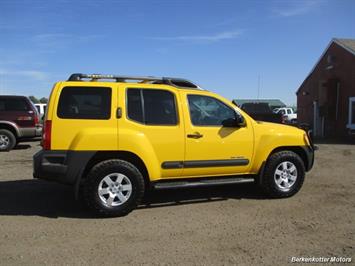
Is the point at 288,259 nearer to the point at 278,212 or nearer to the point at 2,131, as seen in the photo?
the point at 278,212

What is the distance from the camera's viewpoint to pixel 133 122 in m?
Answer: 6.19

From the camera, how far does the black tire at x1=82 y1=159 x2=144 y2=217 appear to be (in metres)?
5.93

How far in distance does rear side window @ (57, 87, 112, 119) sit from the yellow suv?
0.01 metres

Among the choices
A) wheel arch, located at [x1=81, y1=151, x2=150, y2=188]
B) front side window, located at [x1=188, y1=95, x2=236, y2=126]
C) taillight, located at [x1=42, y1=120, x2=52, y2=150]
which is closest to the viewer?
taillight, located at [x1=42, y1=120, x2=52, y2=150]

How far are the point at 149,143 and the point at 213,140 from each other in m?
1.10

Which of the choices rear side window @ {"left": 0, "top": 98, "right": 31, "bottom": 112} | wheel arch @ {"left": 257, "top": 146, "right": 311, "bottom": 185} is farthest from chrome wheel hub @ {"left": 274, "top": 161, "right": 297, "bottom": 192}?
rear side window @ {"left": 0, "top": 98, "right": 31, "bottom": 112}

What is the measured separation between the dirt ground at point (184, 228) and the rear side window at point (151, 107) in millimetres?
1417

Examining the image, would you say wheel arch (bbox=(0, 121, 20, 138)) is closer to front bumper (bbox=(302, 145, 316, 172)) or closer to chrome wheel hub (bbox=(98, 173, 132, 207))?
chrome wheel hub (bbox=(98, 173, 132, 207))

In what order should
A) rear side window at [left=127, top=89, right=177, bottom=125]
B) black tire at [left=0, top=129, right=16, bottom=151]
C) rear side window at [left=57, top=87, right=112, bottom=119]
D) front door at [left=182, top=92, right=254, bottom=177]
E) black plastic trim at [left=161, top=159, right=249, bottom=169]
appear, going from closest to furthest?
1. rear side window at [left=57, top=87, right=112, bottom=119]
2. rear side window at [left=127, top=89, right=177, bottom=125]
3. black plastic trim at [left=161, top=159, right=249, bottom=169]
4. front door at [left=182, top=92, right=254, bottom=177]
5. black tire at [left=0, top=129, right=16, bottom=151]

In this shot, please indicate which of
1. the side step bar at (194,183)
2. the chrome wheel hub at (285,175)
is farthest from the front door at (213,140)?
the chrome wheel hub at (285,175)

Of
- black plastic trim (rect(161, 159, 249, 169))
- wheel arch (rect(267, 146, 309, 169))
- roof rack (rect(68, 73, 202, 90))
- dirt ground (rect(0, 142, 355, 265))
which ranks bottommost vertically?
dirt ground (rect(0, 142, 355, 265))

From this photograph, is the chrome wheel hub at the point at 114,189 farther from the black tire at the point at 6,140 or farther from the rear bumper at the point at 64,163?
the black tire at the point at 6,140

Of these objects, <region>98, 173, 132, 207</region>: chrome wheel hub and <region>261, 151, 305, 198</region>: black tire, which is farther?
<region>261, 151, 305, 198</region>: black tire

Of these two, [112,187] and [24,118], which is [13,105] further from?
[112,187]
